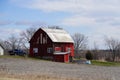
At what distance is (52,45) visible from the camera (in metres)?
68.6

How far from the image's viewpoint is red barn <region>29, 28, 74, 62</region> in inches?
2654

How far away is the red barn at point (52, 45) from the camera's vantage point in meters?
67.4

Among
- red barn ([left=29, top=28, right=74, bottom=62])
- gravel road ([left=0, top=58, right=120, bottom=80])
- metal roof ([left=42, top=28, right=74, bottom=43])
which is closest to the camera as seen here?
gravel road ([left=0, top=58, right=120, bottom=80])

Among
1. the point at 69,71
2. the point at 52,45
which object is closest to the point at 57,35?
the point at 52,45

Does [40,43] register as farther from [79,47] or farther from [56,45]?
[79,47]

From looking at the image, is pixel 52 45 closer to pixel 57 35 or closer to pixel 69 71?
pixel 57 35

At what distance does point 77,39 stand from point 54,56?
68196mm

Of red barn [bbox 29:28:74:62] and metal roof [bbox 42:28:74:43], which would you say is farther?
metal roof [bbox 42:28:74:43]

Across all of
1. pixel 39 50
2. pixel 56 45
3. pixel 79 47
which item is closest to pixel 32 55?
pixel 39 50

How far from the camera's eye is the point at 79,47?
13238 cm

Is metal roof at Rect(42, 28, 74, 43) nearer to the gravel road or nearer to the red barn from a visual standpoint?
the red barn

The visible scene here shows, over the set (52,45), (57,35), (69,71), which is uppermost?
(57,35)

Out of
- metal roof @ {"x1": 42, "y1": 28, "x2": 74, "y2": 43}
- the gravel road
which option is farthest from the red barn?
the gravel road

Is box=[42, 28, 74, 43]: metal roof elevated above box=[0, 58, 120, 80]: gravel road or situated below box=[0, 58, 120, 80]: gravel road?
above
